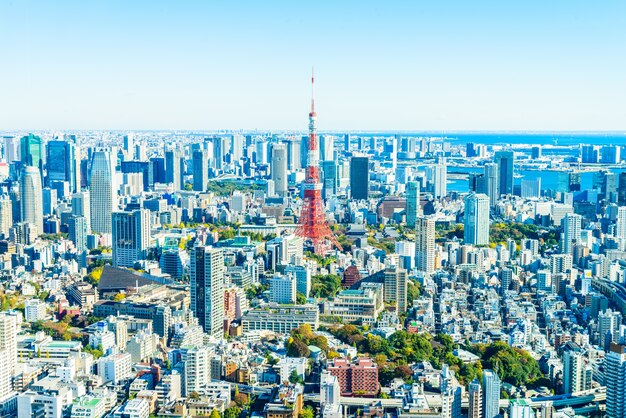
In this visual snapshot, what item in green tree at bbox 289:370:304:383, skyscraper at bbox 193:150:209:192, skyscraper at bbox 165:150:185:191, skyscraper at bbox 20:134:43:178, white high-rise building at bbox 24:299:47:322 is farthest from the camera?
skyscraper at bbox 165:150:185:191

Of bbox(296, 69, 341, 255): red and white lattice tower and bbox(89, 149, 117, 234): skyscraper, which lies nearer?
bbox(296, 69, 341, 255): red and white lattice tower

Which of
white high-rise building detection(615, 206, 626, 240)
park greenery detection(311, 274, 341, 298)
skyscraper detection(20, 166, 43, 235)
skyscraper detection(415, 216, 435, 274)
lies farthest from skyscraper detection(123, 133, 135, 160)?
park greenery detection(311, 274, 341, 298)

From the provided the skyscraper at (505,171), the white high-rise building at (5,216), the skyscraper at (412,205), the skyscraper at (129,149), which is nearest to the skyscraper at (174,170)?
the skyscraper at (129,149)

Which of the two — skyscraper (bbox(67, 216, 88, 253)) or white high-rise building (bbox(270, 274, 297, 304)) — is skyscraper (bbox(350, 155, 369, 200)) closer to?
skyscraper (bbox(67, 216, 88, 253))

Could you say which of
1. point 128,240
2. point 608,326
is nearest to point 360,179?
point 128,240

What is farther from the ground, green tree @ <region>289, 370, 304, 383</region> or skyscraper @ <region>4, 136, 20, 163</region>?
skyscraper @ <region>4, 136, 20, 163</region>

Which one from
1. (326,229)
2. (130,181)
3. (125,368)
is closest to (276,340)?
(125,368)

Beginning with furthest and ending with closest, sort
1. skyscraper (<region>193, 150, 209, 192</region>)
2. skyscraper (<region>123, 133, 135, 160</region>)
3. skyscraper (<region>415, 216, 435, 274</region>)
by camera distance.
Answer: skyscraper (<region>123, 133, 135, 160</region>) < skyscraper (<region>193, 150, 209, 192</region>) < skyscraper (<region>415, 216, 435, 274</region>)
